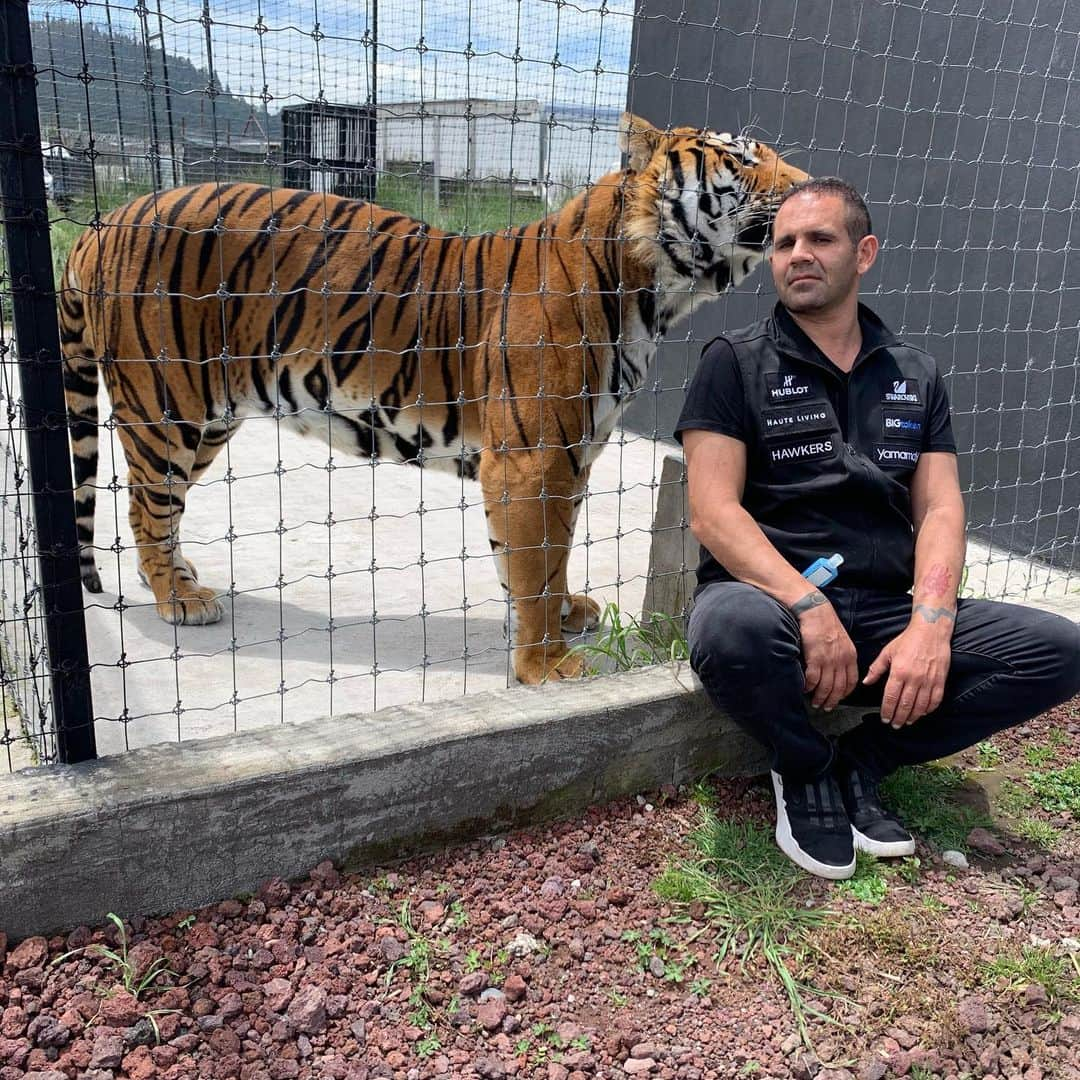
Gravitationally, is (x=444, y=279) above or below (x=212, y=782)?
above

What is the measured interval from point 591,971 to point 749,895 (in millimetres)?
446

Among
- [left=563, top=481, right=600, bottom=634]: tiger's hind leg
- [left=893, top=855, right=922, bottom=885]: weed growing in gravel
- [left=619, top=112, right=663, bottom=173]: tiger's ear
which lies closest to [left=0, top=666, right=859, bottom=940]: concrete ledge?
[left=893, top=855, right=922, bottom=885]: weed growing in gravel

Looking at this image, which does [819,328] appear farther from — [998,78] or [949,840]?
[998,78]

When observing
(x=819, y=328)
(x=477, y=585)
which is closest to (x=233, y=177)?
(x=477, y=585)

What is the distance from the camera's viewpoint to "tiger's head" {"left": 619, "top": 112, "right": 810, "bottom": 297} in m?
3.41

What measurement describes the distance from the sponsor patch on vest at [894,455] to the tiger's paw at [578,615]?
1.63 meters

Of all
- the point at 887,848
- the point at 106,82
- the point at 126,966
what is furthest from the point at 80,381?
the point at 887,848

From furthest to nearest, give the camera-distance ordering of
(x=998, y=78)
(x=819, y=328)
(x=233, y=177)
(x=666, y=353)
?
(x=666, y=353)
(x=998, y=78)
(x=233, y=177)
(x=819, y=328)

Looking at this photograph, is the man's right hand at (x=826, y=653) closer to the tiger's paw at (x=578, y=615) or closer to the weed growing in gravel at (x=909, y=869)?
the weed growing in gravel at (x=909, y=869)

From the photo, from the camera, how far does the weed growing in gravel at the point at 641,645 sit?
3221mm

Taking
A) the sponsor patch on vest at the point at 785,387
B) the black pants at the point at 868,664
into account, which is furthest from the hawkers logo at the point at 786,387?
the black pants at the point at 868,664

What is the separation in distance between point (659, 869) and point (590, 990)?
17.4 inches

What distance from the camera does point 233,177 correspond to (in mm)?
4617

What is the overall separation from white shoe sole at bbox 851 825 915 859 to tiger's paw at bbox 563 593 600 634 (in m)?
1.66
